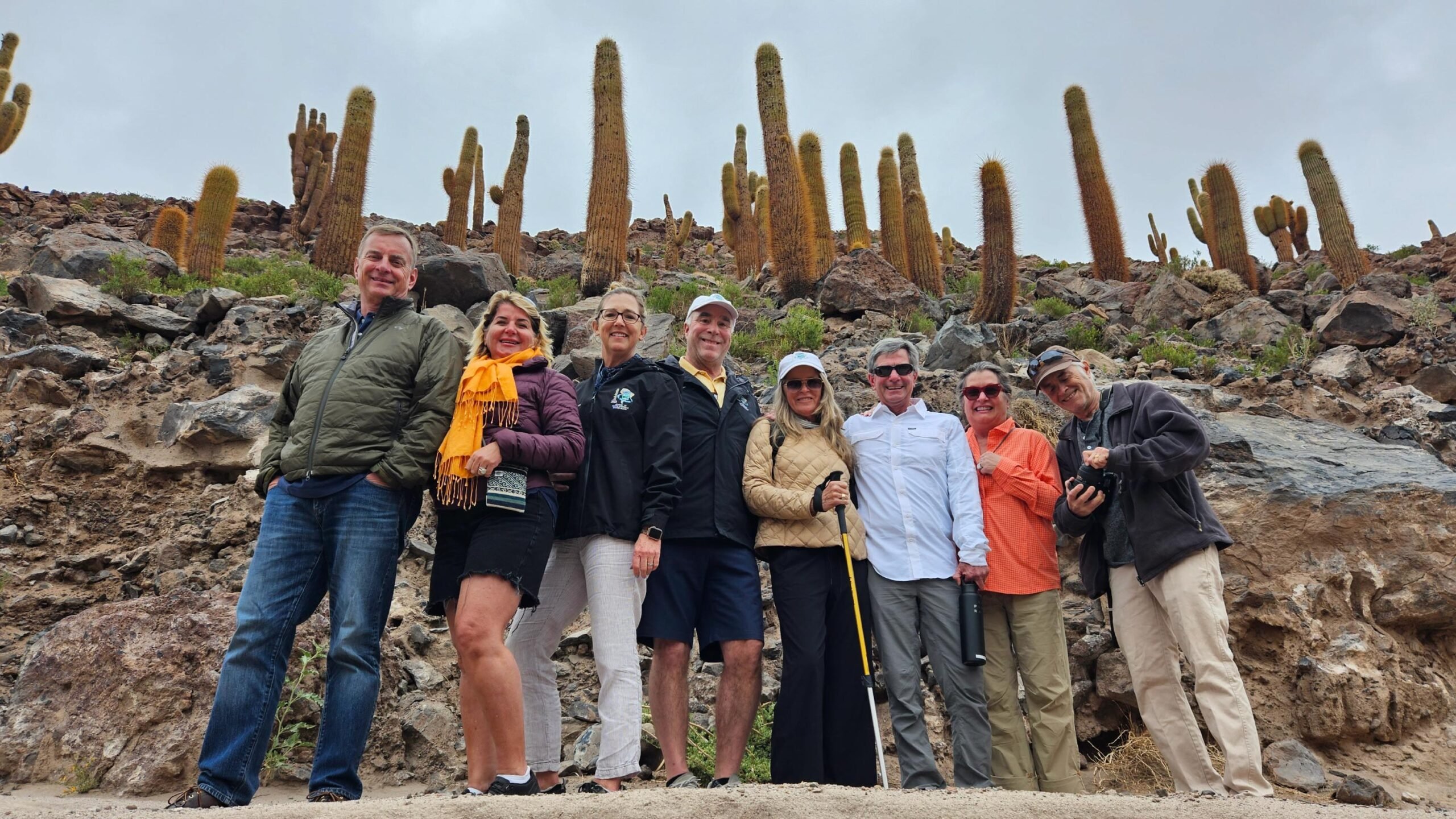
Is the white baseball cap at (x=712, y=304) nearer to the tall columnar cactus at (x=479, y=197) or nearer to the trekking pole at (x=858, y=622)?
the trekking pole at (x=858, y=622)

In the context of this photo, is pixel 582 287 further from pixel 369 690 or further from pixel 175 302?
pixel 369 690

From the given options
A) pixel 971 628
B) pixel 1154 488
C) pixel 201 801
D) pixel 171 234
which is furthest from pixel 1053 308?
pixel 171 234

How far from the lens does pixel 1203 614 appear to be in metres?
3.78

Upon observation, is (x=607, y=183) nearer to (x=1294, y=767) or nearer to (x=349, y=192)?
(x=349, y=192)

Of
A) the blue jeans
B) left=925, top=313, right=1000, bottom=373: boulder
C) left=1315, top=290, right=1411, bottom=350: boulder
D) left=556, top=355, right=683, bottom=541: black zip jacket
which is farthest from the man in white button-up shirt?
left=1315, top=290, right=1411, bottom=350: boulder

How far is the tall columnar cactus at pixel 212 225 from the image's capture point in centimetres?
1316

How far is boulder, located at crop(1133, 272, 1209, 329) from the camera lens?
38.9 ft

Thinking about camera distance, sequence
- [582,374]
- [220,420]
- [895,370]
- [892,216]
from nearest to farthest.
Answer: [895,370], [220,420], [582,374], [892,216]

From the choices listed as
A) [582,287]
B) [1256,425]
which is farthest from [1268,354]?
[582,287]

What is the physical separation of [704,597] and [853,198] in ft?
46.4

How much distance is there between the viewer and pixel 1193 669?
3861mm

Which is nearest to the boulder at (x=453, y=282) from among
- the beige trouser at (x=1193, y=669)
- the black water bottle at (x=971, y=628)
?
the black water bottle at (x=971, y=628)

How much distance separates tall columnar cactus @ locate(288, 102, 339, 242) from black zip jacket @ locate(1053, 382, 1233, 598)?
62.6 ft

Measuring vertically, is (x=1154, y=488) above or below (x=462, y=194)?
below
